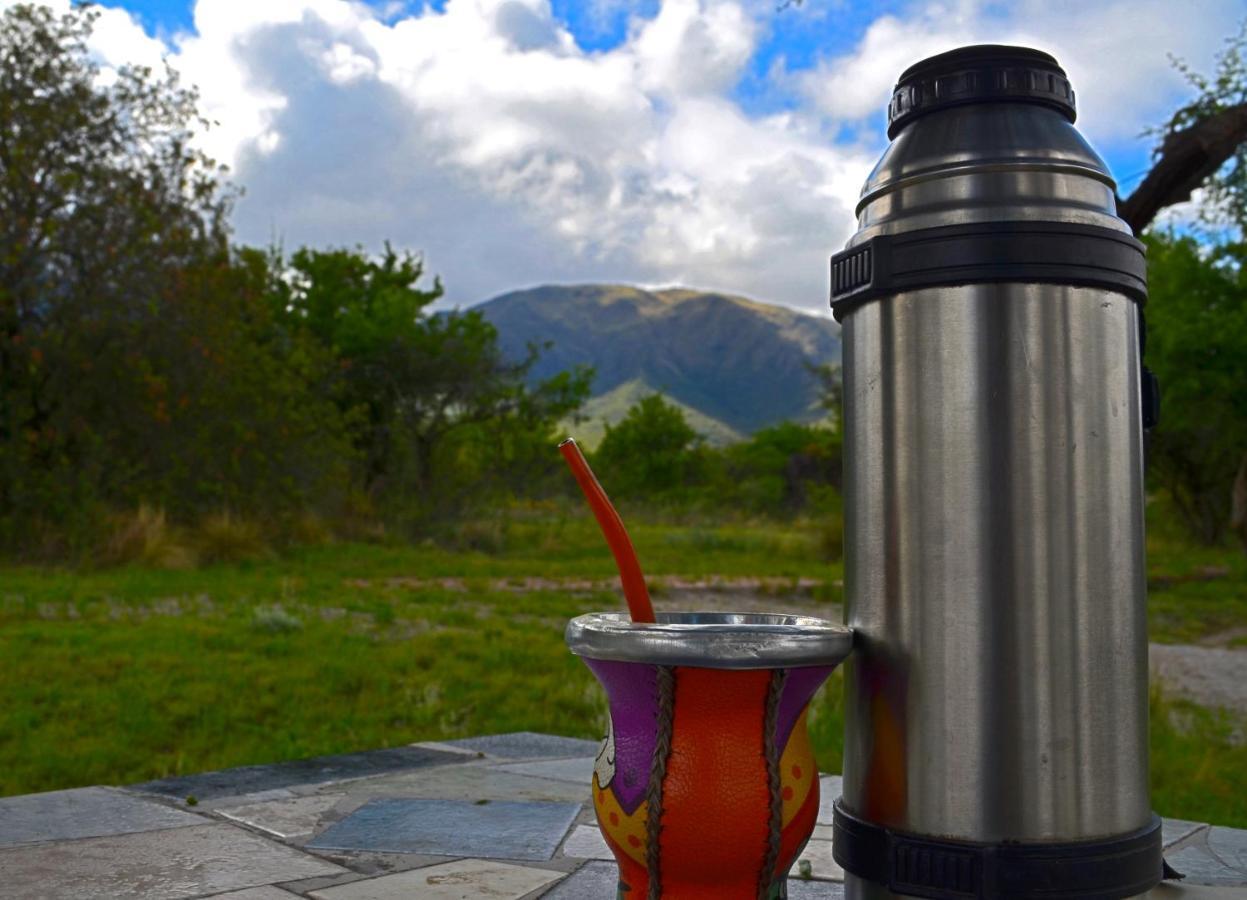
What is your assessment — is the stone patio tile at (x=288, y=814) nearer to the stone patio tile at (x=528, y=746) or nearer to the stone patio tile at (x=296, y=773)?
the stone patio tile at (x=296, y=773)

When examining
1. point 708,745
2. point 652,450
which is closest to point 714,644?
point 708,745

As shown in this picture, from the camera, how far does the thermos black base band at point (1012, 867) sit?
5.58 ft

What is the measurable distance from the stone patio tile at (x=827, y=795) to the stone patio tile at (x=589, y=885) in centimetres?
67

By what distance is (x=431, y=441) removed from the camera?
2020 centimetres

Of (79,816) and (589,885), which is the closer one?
(589,885)

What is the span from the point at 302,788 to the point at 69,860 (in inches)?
34.9

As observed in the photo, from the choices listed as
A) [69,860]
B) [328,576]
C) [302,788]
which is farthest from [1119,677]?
[328,576]

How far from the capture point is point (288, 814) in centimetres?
309

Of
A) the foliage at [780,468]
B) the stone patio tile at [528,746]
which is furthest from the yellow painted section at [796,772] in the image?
the foliage at [780,468]

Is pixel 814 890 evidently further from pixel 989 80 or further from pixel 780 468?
pixel 780 468

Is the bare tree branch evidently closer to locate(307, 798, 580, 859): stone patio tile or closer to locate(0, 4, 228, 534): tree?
locate(307, 798, 580, 859): stone patio tile

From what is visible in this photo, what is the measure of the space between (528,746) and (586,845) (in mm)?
1589

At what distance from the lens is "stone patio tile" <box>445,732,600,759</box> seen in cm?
420

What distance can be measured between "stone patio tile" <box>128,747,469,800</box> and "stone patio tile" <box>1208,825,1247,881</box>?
230cm
